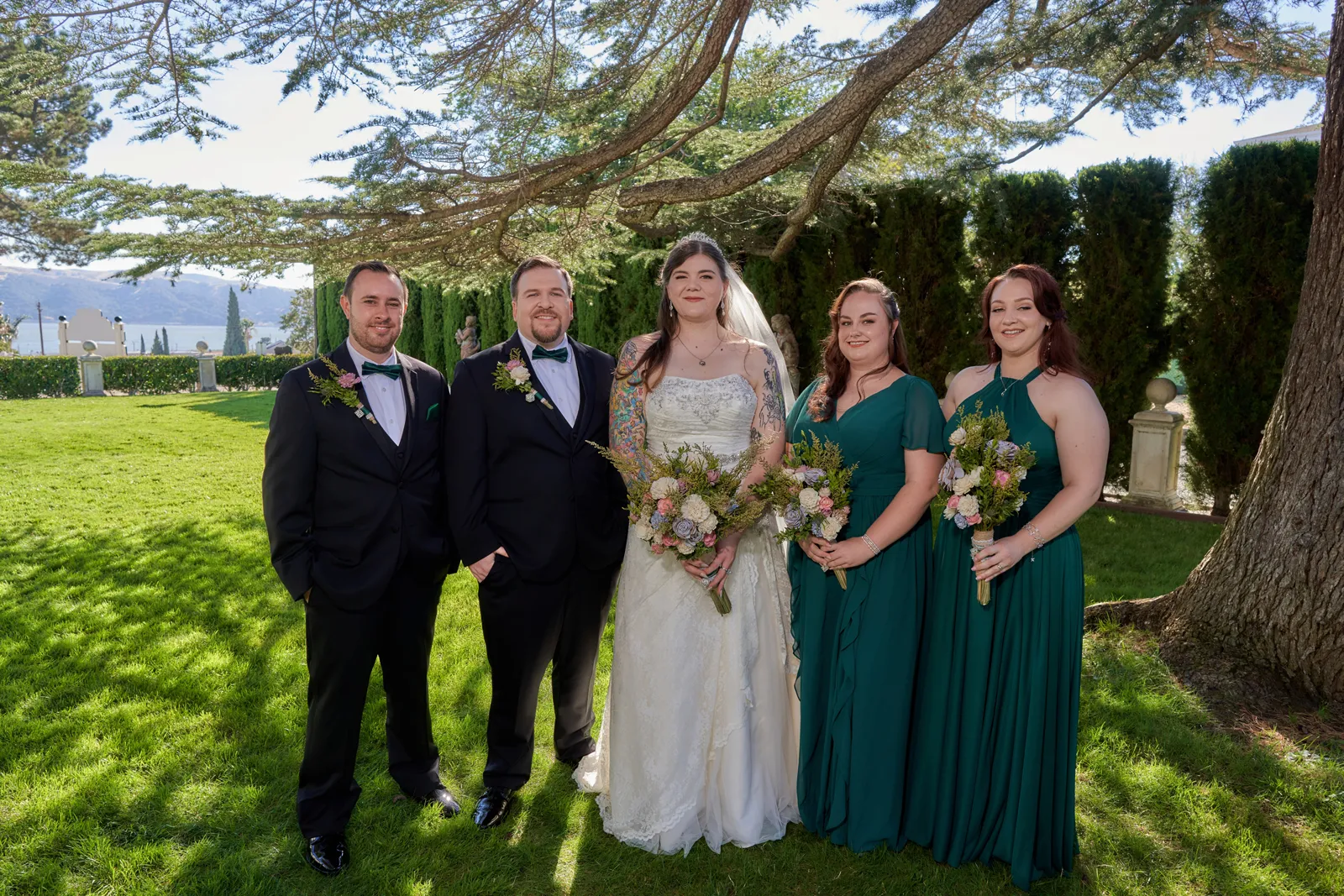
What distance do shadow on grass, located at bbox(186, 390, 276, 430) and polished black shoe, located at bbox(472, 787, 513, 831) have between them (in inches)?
605

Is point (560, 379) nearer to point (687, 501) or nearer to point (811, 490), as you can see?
point (687, 501)

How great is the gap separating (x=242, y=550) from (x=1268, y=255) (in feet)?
33.9

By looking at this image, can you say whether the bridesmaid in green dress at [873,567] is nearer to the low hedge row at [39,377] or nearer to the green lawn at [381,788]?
the green lawn at [381,788]

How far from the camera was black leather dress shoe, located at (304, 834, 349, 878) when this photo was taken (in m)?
3.18

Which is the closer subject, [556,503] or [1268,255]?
[556,503]

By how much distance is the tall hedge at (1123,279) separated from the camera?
8.47m

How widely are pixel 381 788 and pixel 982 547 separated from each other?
9.50 ft

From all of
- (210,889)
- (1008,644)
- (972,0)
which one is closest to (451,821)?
(210,889)

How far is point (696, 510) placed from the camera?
299cm

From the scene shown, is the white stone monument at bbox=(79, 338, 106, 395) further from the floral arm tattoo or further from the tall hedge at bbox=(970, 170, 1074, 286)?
the floral arm tattoo

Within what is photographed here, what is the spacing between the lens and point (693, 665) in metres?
3.33

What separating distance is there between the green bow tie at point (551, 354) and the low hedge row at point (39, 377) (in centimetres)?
2872

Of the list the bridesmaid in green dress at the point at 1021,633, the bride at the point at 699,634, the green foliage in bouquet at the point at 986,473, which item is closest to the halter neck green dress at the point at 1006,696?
the bridesmaid in green dress at the point at 1021,633

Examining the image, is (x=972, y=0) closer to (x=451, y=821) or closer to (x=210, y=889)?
(x=451, y=821)
